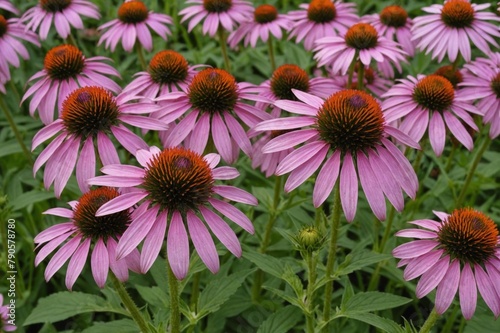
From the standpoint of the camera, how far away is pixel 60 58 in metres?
2.31

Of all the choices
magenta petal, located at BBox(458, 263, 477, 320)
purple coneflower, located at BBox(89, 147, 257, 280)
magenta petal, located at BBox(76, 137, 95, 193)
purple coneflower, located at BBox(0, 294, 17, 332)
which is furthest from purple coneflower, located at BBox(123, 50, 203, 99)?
magenta petal, located at BBox(458, 263, 477, 320)

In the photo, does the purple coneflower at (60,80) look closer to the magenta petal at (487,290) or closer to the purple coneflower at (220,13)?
the purple coneflower at (220,13)

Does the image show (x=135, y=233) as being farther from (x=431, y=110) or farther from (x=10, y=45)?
(x=10, y=45)

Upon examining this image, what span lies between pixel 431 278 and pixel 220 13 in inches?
82.5

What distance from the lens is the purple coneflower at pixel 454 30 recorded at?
2666mm

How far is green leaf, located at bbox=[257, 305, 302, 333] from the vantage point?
1798mm

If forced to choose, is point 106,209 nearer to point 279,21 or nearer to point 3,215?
point 3,215

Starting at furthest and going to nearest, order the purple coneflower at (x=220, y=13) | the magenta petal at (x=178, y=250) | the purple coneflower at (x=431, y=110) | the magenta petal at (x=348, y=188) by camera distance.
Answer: the purple coneflower at (x=220, y=13) < the purple coneflower at (x=431, y=110) < the magenta petal at (x=348, y=188) < the magenta petal at (x=178, y=250)

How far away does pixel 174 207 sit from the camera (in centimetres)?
148

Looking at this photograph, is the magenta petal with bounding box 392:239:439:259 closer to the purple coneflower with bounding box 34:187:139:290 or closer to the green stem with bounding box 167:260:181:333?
the green stem with bounding box 167:260:181:333

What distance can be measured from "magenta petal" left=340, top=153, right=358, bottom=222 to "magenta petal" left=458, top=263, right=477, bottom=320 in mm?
436

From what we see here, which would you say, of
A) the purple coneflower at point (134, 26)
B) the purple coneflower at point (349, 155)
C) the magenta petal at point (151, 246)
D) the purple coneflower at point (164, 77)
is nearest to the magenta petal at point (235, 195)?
the purple coneflower at point (349, 155)

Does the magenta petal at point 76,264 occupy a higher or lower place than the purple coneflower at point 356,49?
lower

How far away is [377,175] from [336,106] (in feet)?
0.84
